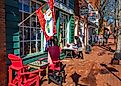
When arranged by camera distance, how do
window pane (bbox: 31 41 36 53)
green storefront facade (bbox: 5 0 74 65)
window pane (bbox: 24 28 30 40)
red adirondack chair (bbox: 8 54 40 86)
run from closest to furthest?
1. red adirondack chair (bbox: 8 54 40 86)
2. green storefront facade (bbox: 5 0 74 65)
3. window pane (bbox: 24 28 30 40)
4. window pane (bbox: 31 41 36 53)

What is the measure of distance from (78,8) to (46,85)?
13.2 meters

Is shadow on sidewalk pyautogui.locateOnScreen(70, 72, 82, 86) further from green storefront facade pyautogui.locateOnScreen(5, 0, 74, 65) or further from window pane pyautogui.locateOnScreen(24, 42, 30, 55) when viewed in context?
window pane pyautogui.locateOnScreen(24, 42, 30, 55)

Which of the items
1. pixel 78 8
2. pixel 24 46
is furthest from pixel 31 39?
pixel 78 8

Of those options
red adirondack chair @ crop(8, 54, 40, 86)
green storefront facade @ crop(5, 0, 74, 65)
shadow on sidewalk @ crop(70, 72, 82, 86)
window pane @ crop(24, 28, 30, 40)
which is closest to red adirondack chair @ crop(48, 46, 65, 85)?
shadow on sidewalk @ crop(70, 72, 82, 86)

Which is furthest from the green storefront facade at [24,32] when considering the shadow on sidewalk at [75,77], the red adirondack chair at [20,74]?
the shadow on sidewalk at [75,77]

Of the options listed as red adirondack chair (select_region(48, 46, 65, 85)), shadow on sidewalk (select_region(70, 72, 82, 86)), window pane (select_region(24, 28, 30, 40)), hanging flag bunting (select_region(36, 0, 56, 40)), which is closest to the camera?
hanging flag bunting (select_region(36, 0, 56, 40))

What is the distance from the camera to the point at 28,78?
24.6 ft

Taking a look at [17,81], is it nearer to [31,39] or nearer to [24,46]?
[24,46]

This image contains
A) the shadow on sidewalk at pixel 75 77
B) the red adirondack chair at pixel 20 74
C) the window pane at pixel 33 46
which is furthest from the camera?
the window pane at pixel 33 46

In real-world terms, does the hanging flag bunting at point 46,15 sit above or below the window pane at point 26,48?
above

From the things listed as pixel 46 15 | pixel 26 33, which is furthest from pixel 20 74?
pixel 26 33

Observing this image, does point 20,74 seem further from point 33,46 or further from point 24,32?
point 33,46

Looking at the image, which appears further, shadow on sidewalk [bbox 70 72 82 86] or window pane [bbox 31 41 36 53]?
window pane [bbox 31 41 36 53]

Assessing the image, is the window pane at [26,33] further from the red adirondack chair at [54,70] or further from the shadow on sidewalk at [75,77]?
the shadow on sidewalk at [75,77]
